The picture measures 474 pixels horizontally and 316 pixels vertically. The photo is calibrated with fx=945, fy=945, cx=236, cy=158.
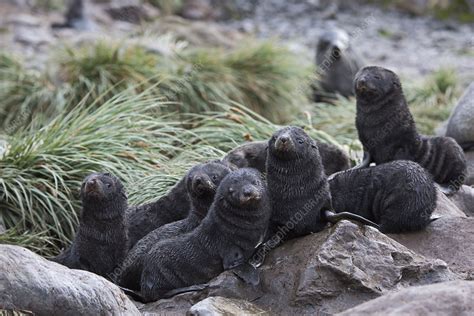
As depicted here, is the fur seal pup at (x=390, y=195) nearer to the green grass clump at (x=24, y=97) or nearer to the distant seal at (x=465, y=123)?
the distant seal at (x=465, y=123)

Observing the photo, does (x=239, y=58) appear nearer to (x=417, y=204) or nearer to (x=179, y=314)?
(x=417, y=204)

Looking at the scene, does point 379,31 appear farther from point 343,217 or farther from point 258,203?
point 258,203

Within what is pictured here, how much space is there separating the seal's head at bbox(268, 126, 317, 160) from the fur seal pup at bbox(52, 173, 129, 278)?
1.18 m

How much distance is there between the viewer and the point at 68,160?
302 inches

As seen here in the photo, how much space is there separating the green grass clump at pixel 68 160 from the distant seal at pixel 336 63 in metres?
4.57

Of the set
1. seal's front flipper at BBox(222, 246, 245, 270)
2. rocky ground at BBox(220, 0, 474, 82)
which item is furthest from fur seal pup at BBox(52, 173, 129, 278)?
rocky ground at BBox(220, 0, 474, 82)

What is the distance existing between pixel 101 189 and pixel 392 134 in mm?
→ 2410

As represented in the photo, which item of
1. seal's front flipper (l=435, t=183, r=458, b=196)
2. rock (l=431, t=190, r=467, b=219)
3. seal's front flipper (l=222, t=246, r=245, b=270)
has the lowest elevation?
seal's front flipper (l=435, t=183, r=458, b=196)

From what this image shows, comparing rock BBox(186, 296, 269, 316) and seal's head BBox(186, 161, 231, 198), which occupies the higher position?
seal's head BBox(186, 161, 231, 198)

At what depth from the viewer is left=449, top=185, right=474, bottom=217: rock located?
23.9ft

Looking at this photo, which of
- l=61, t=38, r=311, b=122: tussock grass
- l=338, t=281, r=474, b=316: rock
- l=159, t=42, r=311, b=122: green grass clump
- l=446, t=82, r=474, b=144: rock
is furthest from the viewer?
l=159, t=42, r=311, b=122: green grass clump

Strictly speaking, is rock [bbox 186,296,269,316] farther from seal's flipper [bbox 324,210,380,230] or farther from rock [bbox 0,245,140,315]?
seal's flipper [bbox 324,210,380,230]

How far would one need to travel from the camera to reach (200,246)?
558 cm

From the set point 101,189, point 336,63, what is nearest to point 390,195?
point 101,189
